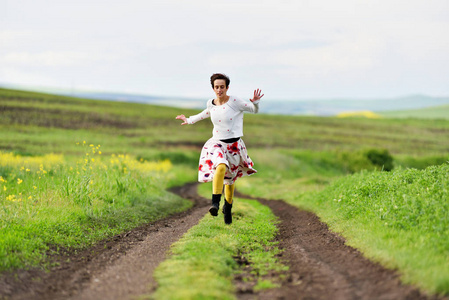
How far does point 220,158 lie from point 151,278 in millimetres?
4030

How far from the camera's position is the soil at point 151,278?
213 inches

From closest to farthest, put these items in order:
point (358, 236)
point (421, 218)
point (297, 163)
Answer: point (421, 218) < point (358, 236) < point (297, 163)

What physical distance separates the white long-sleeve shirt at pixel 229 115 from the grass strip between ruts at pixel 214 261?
2102 millimetres

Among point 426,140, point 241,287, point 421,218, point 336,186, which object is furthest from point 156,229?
point 426,140

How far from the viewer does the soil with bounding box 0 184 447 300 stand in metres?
5.40

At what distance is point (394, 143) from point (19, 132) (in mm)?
54484

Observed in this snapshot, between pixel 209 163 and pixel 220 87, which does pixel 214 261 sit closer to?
pixel 209 163

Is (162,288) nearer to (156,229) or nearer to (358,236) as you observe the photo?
(358,236)

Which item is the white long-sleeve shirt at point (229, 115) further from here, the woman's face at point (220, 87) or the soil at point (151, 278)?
the soil at point (151, 278)

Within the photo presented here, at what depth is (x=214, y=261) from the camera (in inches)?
257

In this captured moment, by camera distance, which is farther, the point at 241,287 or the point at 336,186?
the point at 336,186

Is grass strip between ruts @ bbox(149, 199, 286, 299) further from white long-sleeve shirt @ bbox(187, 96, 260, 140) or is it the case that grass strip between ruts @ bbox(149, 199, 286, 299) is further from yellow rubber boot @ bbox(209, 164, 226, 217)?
white long-sleeve shirt @ bbox(187, 96, 260, 140)

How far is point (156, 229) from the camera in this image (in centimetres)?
1061

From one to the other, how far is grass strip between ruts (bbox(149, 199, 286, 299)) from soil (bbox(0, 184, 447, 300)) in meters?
0.20
